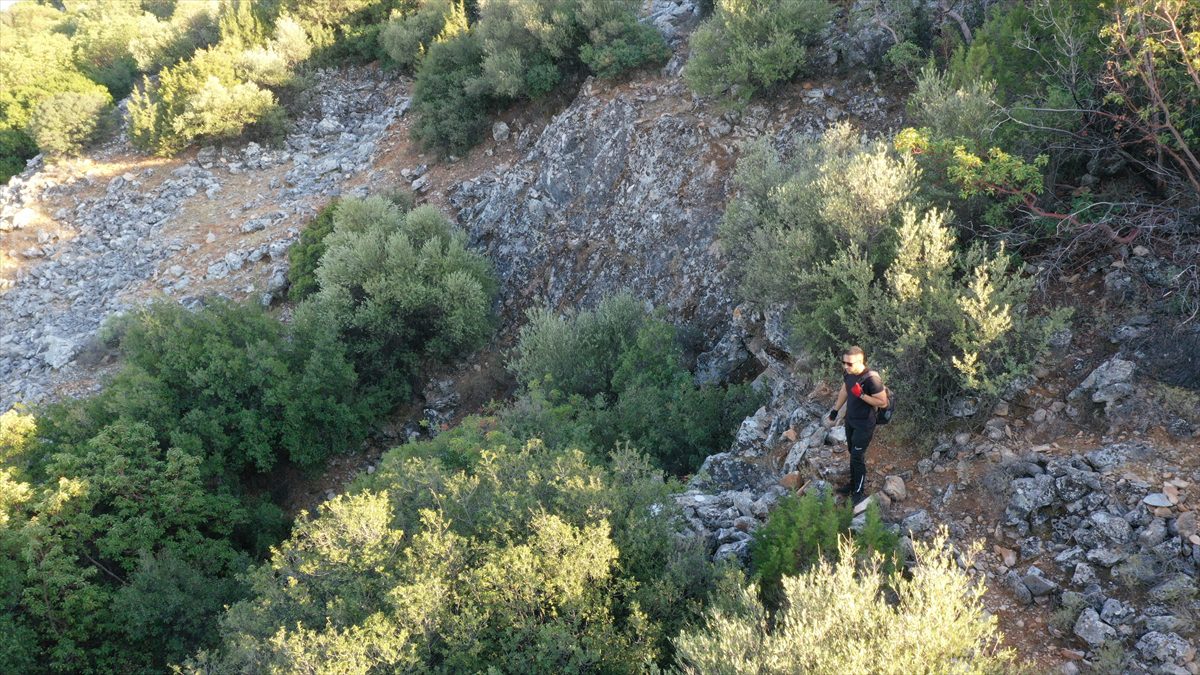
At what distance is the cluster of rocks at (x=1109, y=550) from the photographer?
5.02m

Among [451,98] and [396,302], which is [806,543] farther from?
[451,98]

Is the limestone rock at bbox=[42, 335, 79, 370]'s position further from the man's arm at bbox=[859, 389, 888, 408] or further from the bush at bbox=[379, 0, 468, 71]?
the man's arm at bbox=[859, 389, 888, 408]

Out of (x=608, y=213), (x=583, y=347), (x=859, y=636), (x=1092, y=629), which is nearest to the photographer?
(x=859, y=636)

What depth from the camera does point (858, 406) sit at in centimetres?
661

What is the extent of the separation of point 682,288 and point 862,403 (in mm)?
6203

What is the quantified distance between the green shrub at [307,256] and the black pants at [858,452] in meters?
11.6

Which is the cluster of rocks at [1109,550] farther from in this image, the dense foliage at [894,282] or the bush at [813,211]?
the bush at [813,211]

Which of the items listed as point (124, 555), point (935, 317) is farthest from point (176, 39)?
point (935, 317)

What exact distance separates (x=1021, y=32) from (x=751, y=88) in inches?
191

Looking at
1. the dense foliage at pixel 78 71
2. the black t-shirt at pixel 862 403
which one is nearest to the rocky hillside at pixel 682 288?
the black t-shirt at pixel 862 403

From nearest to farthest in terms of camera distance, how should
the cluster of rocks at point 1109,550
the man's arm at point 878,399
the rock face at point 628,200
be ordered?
1. the cluster of rocks at point 1109,550
2. the man's arm at point 878,399
3. the rock face at point 628,200

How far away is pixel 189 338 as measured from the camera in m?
13.2

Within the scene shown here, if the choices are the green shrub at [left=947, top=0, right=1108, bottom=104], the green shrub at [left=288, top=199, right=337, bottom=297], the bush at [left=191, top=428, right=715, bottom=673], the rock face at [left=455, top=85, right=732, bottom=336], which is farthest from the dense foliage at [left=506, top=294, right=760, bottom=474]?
the green shrub at [left=288, top=199, right=337, bottom=297]

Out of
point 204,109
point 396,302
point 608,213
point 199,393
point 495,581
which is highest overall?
point 204,109
